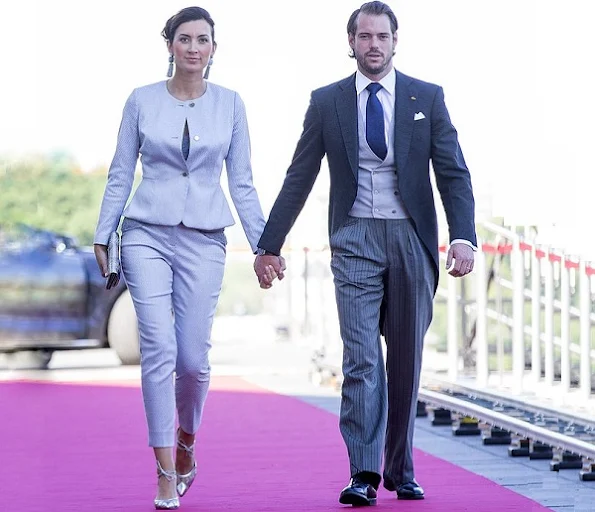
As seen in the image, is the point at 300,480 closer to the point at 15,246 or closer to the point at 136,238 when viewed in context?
the point at 136,238

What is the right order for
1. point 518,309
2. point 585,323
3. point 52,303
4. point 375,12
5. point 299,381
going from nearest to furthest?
point 375,12 < point 585,323 < point 518,309 < point 299,381 < point 52,303

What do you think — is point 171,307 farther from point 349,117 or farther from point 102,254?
point 349,117

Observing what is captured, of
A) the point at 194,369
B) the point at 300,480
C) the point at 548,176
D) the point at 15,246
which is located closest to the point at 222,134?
the point at 194,369

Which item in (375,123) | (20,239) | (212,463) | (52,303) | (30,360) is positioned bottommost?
(30,360)

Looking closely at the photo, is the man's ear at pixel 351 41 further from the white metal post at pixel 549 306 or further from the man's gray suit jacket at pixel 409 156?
the white metal post at pixel 549 306

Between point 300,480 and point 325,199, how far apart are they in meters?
6.45

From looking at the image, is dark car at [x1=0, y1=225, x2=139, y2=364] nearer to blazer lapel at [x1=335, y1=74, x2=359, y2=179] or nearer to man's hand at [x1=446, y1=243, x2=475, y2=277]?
blazer lapel at [x1=335, y1=74, x2=359, y2=179]

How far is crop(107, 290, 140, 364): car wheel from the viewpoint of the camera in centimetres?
1355

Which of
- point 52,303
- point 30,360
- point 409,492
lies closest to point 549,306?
point 409,492

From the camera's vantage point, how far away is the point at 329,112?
5.62m

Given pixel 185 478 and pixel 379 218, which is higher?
pixel 379 218

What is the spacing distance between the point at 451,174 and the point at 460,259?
31 cm

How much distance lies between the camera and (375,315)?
560cm

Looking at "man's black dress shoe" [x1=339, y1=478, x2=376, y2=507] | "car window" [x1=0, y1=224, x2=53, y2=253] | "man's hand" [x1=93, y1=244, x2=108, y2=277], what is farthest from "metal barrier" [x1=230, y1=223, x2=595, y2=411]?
"man's hand" [x1=93, y1=244, x2=108, y2=277]
